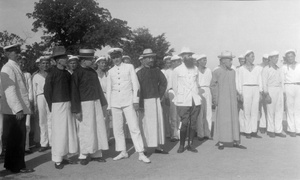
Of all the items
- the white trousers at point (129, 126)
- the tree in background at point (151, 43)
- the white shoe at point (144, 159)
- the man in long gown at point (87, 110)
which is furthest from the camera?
the tree in background at point (151, 43)

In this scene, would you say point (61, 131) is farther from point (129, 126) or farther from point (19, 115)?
point (129, 126)

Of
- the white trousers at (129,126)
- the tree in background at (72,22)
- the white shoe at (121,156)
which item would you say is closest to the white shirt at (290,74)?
the white trousers at (129,126)

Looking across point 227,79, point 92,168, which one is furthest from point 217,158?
point 92,168

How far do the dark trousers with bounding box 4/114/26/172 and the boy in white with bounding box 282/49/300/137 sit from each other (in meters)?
6.72

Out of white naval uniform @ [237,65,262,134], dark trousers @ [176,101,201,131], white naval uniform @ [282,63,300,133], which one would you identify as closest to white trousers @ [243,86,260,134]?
white naval uniform @ [237,65,262,134]

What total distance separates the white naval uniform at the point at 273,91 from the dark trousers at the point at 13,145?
6.26 m

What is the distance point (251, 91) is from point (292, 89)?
1.15m

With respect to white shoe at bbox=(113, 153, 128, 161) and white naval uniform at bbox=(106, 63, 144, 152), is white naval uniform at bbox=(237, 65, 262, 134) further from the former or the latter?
white shoe at bbox=(113, 153, 128, 161)

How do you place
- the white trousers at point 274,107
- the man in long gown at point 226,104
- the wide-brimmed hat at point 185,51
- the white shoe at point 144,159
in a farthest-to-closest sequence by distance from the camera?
the white trousers at point 274,107, the wide-brimmed hat at point 185,51, the man in long gown at point 226,104, the white shoe at point 144,159

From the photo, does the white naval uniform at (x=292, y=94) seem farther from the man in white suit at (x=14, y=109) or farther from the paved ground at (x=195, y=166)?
the man in white suit at (x=14, y=109)

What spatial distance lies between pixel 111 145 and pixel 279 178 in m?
4.32

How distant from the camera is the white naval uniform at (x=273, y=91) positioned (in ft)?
27.3

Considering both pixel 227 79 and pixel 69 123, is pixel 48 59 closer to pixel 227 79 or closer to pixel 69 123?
pixel 69 123

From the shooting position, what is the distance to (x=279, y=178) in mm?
4543
